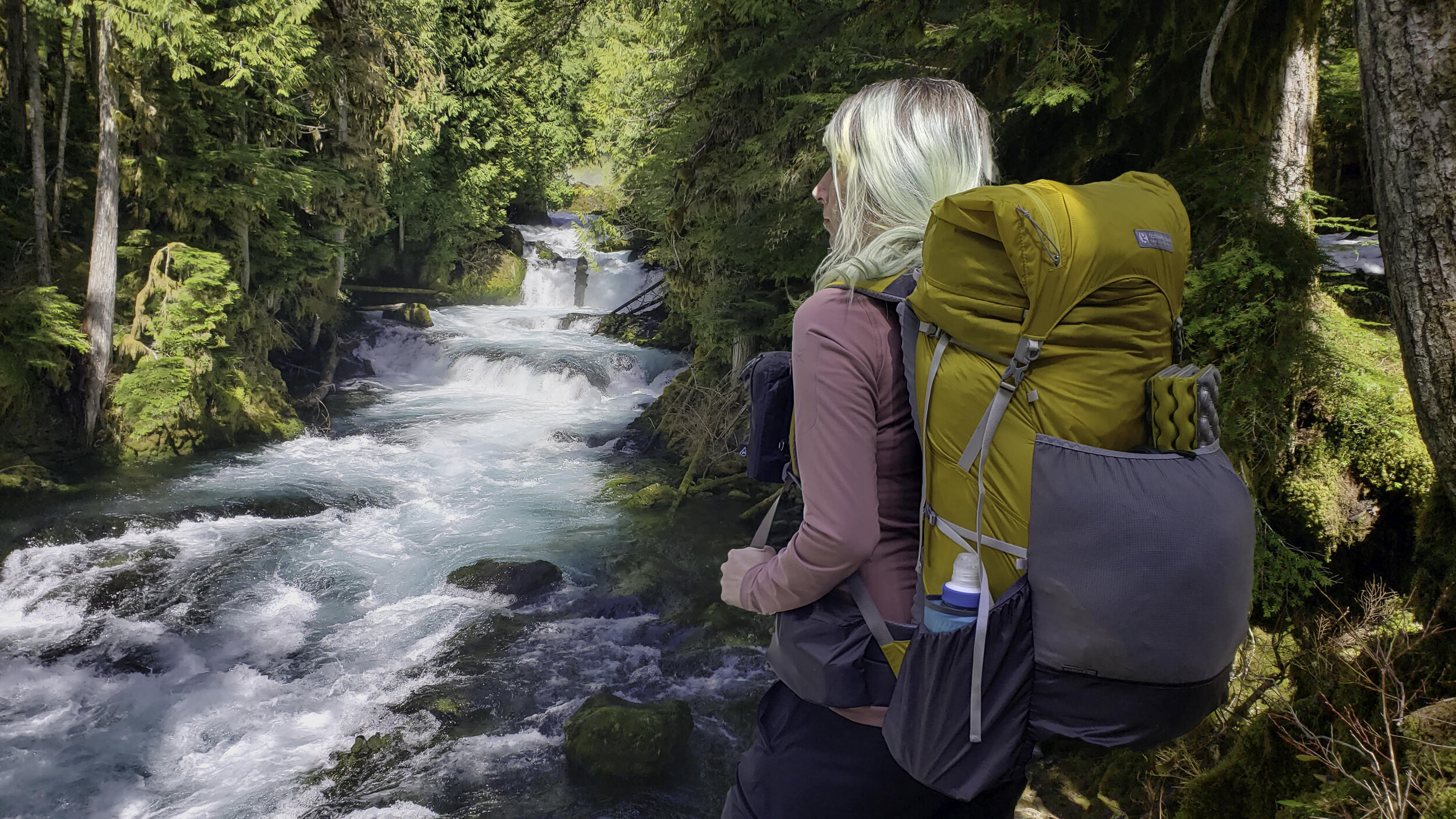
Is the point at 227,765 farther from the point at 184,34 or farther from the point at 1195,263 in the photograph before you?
the point at 184,34

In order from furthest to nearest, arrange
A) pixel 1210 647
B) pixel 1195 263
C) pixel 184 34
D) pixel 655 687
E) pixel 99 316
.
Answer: pixel 99 316
pixel 184 34
pixel 655 687
pixel 1195 263
pixel 1210 647

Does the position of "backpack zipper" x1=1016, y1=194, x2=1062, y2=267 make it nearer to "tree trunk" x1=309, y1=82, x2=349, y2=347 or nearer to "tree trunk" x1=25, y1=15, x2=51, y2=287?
"tree trunk" x1=25, y1=15, x2=51, y2=287

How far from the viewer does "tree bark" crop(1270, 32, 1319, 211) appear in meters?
4.19

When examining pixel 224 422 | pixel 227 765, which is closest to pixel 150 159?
pixel 224 422

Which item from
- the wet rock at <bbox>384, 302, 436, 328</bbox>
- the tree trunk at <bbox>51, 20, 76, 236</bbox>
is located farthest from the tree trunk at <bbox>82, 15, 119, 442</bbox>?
the wet rock at <bbox>384, 302, 436, 328</bbox>

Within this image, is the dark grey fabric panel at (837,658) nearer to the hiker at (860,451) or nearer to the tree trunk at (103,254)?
the hiker at (860,451)

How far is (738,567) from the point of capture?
5.27 ft

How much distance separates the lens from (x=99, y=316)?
1052cm

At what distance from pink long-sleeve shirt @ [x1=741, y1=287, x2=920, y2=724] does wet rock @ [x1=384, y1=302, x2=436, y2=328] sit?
2098 centimetres

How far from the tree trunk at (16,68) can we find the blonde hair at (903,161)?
14193 millimetres

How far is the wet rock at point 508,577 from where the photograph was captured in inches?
324

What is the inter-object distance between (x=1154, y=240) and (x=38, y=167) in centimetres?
1343

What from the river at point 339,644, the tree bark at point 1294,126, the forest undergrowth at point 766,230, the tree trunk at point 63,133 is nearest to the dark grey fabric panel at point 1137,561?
the forest undergrowth at point 766,230

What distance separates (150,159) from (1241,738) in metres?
13.1
